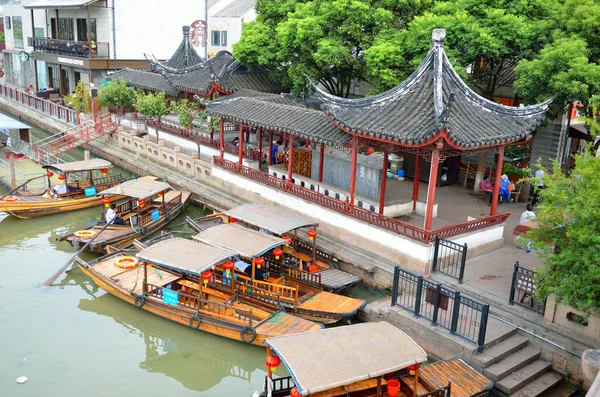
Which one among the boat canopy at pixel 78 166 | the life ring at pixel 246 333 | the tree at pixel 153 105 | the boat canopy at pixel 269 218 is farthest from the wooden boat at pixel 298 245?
the tree at pixel 153 105

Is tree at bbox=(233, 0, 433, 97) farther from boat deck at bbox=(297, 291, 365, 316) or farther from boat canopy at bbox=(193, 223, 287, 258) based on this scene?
boat deck at bbox=(297, 291, 365, 316)

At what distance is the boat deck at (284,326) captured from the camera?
13.2 m

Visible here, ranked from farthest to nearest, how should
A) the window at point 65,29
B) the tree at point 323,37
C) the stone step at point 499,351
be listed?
1. the window at point 65,29
2. the tree at point 323,37
3. the stone step at point 499,351

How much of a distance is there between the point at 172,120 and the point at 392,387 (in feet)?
88.2

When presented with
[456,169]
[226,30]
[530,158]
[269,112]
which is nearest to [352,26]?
[269,112]

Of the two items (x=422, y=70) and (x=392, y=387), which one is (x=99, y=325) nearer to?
(x=392, y=387)

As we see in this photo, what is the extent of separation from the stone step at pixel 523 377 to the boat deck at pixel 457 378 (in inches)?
17.1

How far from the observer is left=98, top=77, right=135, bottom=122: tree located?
3197cm

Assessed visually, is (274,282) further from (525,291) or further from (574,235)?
(574,235)

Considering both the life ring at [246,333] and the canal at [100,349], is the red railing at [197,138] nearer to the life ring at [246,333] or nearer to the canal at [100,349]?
the canal at [100,349]

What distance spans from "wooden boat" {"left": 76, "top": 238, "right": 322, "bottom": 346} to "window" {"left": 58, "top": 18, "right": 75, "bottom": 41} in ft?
113

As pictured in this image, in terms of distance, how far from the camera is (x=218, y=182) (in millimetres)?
23750

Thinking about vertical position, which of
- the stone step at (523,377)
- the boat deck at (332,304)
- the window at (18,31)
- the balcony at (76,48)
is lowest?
the stone step at (523,377)

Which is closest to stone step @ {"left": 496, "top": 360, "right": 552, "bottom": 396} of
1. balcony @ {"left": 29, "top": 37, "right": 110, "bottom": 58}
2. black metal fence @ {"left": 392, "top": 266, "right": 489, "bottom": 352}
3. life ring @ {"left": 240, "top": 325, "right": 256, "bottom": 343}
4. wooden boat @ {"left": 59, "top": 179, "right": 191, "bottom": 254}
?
black metal fence @ {"left": 392, "top": 266, "right": 489, "bottom": 352}
